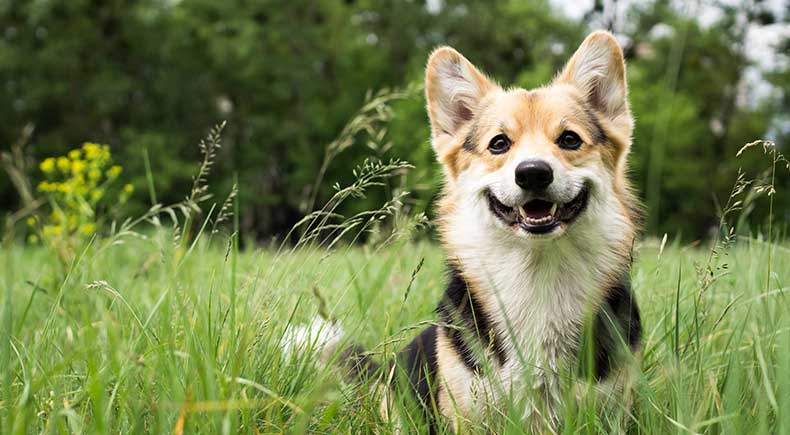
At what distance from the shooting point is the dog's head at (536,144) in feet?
8.86

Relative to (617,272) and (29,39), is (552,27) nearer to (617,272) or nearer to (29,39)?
(29,39)

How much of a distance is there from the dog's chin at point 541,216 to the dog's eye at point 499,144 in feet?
1.05

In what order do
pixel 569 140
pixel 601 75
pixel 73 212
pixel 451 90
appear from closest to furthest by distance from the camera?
pixel 569 140, pixel 601 75, pixel 451 90, pixel 73 212

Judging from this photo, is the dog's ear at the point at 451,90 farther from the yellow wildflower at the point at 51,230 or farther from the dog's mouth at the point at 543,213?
the yellow wildflower at the point at 51,230

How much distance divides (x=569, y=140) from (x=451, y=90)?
2.37 feet

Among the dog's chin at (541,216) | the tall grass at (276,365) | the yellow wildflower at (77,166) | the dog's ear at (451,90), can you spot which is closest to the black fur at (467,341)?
the tall grass at (276,365)

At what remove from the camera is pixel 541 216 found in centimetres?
272

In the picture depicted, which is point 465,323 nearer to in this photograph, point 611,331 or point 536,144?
point 611,331

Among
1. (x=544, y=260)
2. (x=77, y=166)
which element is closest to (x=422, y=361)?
(x=544, y=260)

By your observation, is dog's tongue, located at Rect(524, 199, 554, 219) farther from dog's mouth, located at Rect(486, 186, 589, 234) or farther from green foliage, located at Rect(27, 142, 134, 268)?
green foliage, located at Rect(27, 142, 134, 268)

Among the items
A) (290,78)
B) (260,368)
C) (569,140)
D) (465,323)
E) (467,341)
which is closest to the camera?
(260,368)

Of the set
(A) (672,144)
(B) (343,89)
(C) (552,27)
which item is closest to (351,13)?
(B) (343,89)

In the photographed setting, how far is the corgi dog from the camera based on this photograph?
98.0 inches

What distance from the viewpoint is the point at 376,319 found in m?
3.43
